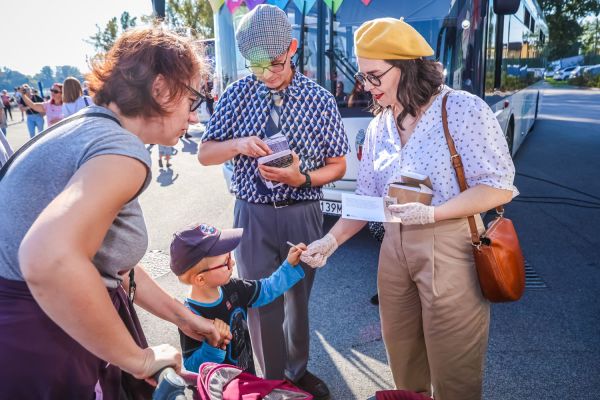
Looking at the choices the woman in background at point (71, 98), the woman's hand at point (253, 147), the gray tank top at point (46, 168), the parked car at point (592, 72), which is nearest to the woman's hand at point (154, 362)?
the gray tank top at point (46, 168)

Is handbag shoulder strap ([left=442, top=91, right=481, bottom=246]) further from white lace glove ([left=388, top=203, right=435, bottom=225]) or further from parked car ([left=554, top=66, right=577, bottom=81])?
parked car ([left=554, top=66, right=577, bottom=81])

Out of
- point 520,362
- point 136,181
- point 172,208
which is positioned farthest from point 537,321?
point 172,208

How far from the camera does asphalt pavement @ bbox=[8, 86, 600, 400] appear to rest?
9.51 feet

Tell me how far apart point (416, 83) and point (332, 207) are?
3.01 metres

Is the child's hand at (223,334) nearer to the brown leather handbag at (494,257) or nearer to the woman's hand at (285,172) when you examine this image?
the woman's hand at (285,172)

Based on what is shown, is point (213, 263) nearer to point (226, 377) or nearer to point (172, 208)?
point (226, 377)

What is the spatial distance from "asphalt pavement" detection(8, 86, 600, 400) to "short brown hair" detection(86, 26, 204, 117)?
7.38ft

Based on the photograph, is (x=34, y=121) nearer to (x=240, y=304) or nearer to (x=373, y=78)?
(x=240, y=304)

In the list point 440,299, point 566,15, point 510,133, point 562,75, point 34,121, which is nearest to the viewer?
point 440,299

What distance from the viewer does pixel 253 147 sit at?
2270 millimetres

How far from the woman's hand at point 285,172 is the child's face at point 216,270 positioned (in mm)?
456

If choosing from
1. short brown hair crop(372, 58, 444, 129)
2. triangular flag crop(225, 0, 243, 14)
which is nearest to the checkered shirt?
short brown hair crop(372, 58, 444, 129)

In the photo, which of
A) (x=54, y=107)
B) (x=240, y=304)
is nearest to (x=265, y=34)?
(x=240, y=304)

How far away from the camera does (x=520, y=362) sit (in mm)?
3018
